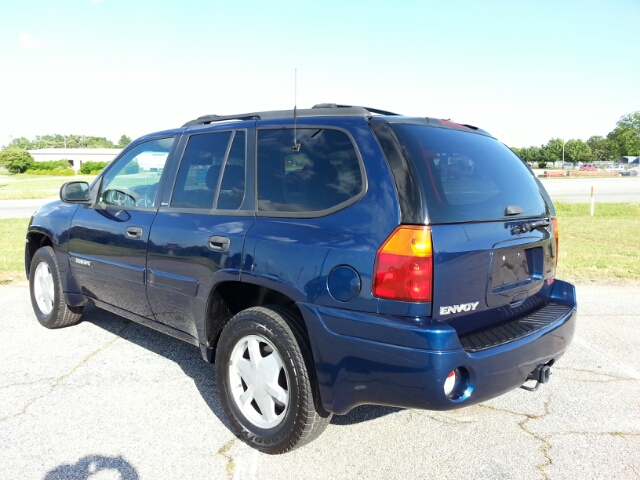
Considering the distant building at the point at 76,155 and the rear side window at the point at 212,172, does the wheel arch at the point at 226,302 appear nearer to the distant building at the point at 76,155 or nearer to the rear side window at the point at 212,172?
the rear side window at the point at 212,172

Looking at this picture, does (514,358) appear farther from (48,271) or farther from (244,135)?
(48,271)

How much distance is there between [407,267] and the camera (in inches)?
101

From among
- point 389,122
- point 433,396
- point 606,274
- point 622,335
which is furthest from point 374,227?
point 606,274

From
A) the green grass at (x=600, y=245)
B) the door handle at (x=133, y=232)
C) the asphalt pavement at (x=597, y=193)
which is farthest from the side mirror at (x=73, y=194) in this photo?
the asphalt pavement at (x=597, y=193)

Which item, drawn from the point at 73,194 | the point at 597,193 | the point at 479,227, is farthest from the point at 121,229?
the point at 597,193

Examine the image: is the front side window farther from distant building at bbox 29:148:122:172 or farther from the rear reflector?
distant building at bbox 29:148:122:172

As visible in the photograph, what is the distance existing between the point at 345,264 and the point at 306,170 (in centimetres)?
66

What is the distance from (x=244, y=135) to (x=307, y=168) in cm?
66

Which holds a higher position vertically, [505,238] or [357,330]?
[505,238]

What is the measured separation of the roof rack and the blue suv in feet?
0.06

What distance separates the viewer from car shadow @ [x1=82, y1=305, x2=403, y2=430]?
3564mm

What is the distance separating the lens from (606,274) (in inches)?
314

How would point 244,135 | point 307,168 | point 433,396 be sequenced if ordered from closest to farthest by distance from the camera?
point 433,396, point 307,168, point 244,135

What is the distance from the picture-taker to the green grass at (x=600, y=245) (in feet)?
26.2
